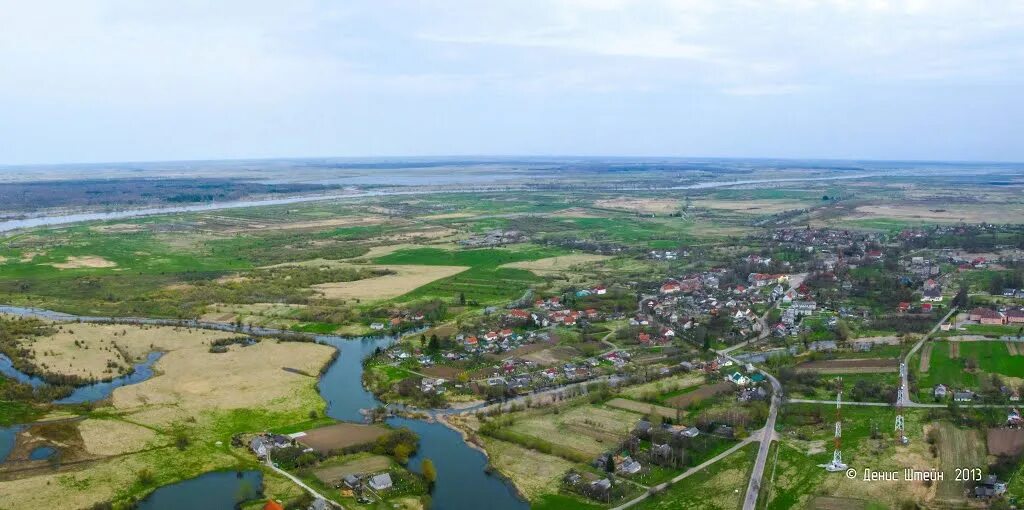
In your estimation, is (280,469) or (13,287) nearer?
(280,469)

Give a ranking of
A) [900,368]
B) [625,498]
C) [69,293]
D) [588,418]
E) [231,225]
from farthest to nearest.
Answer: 1. [231,225]
2. [69,293]
3. [900,368]
4. [588,418]
5. [625,498]

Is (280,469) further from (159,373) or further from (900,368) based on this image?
(900,368)

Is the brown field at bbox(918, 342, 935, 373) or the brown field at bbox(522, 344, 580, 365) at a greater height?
the brown field at bbox(918, 342, 935, 373)

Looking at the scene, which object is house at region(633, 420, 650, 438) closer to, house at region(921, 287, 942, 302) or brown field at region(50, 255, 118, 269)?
house at region(921, 287, 942, 302)

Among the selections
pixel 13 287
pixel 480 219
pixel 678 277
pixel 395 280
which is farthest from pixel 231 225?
pixel 678 277

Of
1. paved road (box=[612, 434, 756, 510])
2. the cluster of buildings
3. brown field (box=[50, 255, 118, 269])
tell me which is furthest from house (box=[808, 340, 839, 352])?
brown field (box=[50, 255, 118, 269])

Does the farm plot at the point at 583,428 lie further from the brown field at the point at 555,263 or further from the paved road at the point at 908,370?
the brown field at the point at 555,263

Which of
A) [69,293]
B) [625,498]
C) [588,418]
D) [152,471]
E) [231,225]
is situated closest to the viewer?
[625,498]
